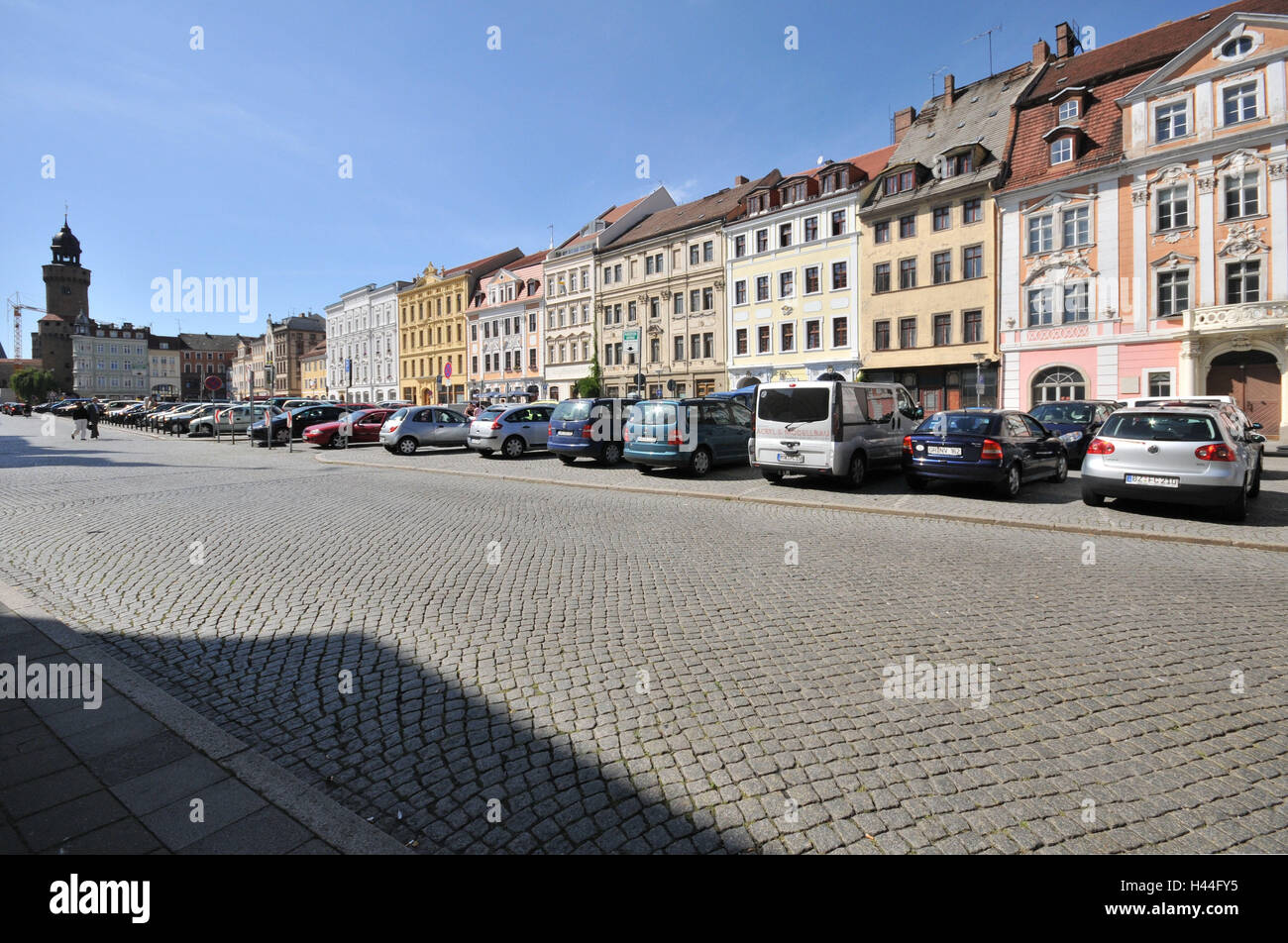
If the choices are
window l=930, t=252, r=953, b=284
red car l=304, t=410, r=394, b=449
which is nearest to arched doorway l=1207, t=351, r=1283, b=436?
window l=930, t=252, r=953, b=284

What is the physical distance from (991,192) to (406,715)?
126ft

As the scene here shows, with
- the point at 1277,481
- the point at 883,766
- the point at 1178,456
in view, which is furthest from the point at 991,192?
the point at 883,766

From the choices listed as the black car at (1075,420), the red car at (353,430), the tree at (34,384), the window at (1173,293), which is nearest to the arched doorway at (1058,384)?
the window at (1173,293)

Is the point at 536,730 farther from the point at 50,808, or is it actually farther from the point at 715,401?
the point at 715,401

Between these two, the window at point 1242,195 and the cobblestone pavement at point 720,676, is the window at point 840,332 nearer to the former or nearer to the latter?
the window at point 1242,195

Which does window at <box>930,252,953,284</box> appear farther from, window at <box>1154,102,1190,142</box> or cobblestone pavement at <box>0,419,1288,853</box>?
cobblestone pavement at <box>0,419,1288,853</box>

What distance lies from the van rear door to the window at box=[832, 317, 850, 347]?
28000 millimetres

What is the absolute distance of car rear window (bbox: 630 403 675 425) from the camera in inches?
643

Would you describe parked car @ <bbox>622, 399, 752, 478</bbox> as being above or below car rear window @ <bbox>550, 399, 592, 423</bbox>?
below

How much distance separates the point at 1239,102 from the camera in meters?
28.1

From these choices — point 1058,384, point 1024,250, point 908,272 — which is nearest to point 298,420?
point 908,272

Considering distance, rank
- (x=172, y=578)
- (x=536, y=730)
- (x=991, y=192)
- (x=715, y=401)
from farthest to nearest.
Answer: (x=991, y=192)
(x=715, y=401)
(x=172, y=578)
(x=536, y=730)

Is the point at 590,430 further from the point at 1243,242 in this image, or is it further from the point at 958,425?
the point at 1243,242

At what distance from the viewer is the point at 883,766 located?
3322 millimetres
